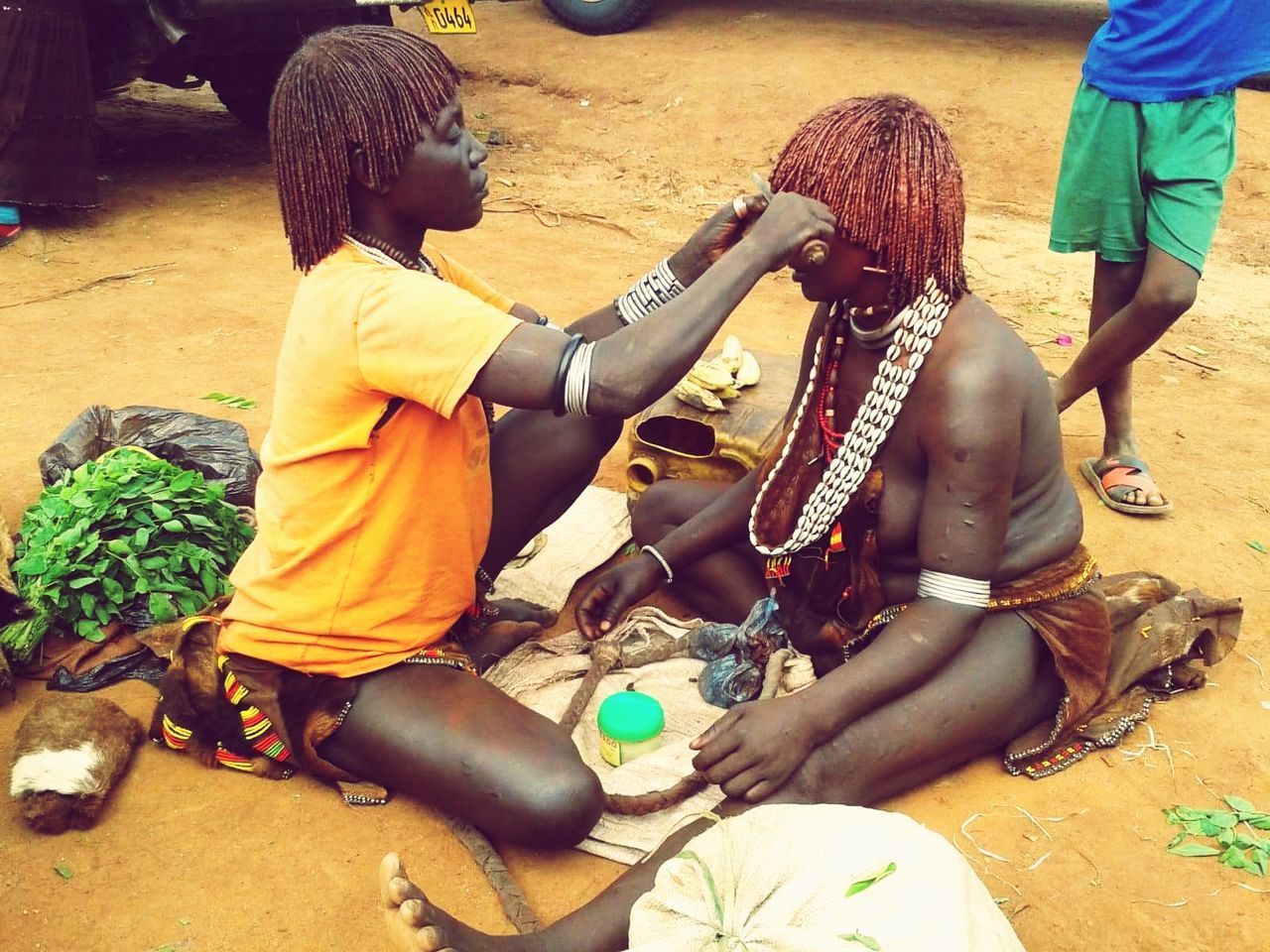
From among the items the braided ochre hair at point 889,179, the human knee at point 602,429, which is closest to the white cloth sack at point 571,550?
the human knee at point 602,429

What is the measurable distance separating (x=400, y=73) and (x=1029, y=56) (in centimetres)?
755

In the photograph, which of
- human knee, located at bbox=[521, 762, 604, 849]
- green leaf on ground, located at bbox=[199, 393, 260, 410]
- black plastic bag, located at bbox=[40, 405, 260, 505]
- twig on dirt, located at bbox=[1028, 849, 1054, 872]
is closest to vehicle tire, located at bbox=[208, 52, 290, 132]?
green leaf on ground, located at bbox=[199, 393, 260, 410]

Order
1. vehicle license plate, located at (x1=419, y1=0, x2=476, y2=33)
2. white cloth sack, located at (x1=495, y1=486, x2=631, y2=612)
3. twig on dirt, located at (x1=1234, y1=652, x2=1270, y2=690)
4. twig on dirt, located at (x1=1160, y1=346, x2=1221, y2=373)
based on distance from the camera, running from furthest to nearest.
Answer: vehicle license plate, located at (x1=419, y1=0, x2=476, y2=33), twig on dirt, located at (x1=1160, y1=346, x2=1221, y2=373), white cloth sack, located at (x1=495, y1=486, x2=631, y2=612), twig on dirt, located at (x1=1234, y1=652, x2=1270, y2=690)

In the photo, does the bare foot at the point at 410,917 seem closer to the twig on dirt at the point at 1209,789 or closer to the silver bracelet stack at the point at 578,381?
the silver bracelet stack at the point at 578,381

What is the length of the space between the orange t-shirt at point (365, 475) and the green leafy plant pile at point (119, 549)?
542mm

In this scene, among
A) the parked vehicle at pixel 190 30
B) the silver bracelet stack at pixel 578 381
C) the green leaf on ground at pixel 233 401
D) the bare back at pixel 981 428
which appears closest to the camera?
the silver bracelet stack at pixel 578 381

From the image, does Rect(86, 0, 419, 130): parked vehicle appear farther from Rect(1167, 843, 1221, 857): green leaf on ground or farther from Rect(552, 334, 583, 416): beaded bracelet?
Rect(1167, 843, 1221, 857): green leaf on ground

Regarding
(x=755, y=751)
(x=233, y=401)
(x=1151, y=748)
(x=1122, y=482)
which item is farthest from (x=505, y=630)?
(x=1122, y=482)

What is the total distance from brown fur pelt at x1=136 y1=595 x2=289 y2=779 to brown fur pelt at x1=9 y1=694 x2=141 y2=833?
0.11 metres

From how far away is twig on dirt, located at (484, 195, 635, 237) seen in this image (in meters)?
6.66

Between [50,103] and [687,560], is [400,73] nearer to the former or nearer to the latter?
[687,560]

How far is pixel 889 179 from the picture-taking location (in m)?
2.07

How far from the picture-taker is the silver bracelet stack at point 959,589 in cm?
218

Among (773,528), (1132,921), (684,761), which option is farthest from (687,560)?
(1132,921)
